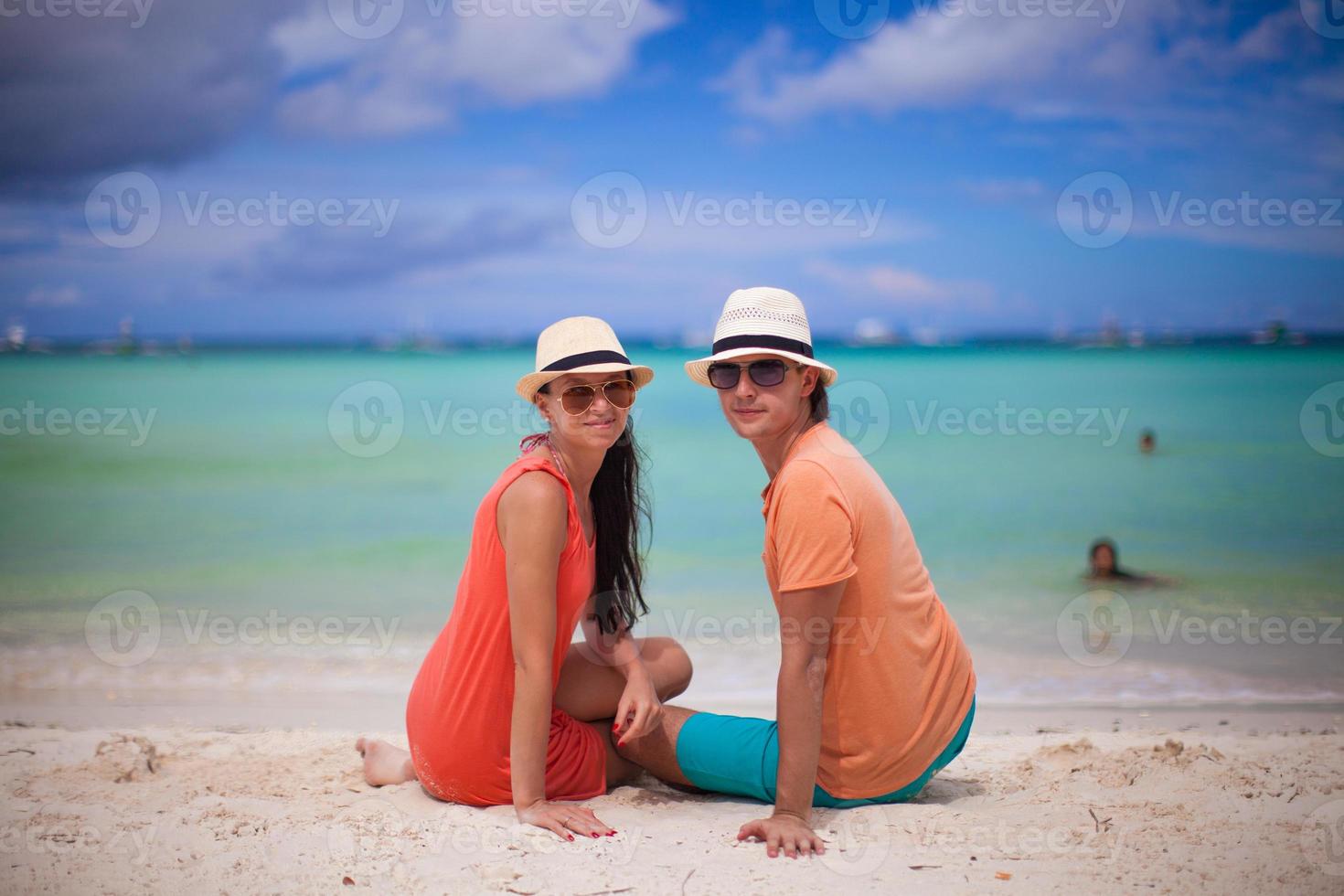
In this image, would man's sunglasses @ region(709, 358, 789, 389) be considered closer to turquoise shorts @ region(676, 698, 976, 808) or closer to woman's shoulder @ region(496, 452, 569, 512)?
woman's shoulder @ region(496, 452, 569, 512)

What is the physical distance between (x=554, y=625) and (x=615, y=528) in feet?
1.89

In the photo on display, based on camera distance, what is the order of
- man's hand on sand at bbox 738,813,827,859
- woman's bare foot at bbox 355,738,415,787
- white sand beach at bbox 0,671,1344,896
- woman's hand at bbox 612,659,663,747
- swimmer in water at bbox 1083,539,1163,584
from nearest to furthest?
1. white sand beach at bbox 0,671,1344,896
2. man's hand on sand at bbox 738,813,827,859
3. woman's hand at bbox 612,659,663,747
4. woman's bare foot at bbox 355,738,415,787
5. swimmer in water at bbox 1083,539,1163,584

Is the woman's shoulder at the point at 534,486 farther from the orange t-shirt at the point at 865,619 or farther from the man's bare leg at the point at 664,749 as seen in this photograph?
the man's bare leg at the point at 664,749

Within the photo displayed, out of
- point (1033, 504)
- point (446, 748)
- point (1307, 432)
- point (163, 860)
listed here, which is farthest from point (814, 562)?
point (1307, 432)

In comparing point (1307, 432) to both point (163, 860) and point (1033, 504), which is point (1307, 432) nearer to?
point (1033, 504)

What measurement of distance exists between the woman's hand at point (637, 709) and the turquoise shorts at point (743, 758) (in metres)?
0.16

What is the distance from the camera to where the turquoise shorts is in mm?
3236

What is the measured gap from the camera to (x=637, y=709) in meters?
3.38

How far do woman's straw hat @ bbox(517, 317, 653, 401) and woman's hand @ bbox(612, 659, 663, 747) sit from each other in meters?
1.07

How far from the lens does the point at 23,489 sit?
1295 cm

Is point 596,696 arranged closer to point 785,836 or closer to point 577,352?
point 785,836

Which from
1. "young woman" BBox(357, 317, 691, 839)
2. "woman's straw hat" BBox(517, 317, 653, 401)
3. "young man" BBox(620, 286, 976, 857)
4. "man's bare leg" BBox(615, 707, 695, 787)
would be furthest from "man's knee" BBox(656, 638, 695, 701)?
"woman's straw hat" BBox(517, 317, 653, 401)

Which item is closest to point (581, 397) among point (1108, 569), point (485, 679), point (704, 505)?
point (485, 679)

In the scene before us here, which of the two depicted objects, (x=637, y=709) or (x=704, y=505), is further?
(x=704, y=505)
